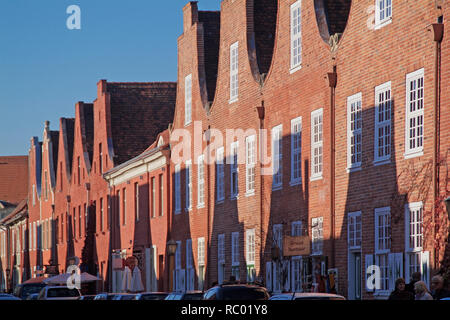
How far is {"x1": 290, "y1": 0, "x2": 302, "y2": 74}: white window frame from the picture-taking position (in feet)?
97.7

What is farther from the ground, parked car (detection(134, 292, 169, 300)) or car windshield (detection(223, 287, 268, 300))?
car windshield (detection(223, 287, 268, 300))

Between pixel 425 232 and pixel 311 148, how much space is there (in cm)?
744

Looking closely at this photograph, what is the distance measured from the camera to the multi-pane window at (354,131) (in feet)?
83.7

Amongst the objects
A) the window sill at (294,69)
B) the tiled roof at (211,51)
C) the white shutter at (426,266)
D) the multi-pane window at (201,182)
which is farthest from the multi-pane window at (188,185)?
the white shutter at (426,266)

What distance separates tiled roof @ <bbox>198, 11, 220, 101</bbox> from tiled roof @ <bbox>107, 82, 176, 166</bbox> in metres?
15.9

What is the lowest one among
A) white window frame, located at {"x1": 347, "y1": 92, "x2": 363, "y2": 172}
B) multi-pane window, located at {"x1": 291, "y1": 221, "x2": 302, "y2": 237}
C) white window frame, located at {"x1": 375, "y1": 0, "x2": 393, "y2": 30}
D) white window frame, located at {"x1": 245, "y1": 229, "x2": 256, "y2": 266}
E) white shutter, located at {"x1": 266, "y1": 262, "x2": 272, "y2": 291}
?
white shutter, located at {"x1": 266, "y1": 262, "x2": 272, "y2": 291}

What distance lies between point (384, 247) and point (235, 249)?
40.9 ft

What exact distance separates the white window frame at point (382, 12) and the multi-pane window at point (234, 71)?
11.9 metres

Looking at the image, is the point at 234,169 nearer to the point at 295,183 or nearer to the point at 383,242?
the point at 295,183

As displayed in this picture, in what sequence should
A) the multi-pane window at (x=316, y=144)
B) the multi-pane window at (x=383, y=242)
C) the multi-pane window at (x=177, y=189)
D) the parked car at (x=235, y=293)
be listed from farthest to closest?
the multi-pane window at (x=177, y=189) < the multi-pane window at (x=316, y=144) < the multi-pane window at (x=383, y=242) < the parked car at (x=235, y=293)

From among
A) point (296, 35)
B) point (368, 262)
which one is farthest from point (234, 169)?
point (368, 262)

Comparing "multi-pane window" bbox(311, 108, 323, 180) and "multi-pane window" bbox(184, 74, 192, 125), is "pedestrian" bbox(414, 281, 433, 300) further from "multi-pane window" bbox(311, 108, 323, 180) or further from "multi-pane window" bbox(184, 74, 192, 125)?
"multi-pane window" bbox(184, 74, 192, 125)

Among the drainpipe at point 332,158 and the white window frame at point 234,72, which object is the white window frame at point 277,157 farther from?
the drainpipe at point 332,158

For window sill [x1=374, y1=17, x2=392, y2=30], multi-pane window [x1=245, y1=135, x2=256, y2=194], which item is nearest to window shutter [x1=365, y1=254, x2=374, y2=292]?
window sill [x1=374, y1=17, x2=392, y2=30]
